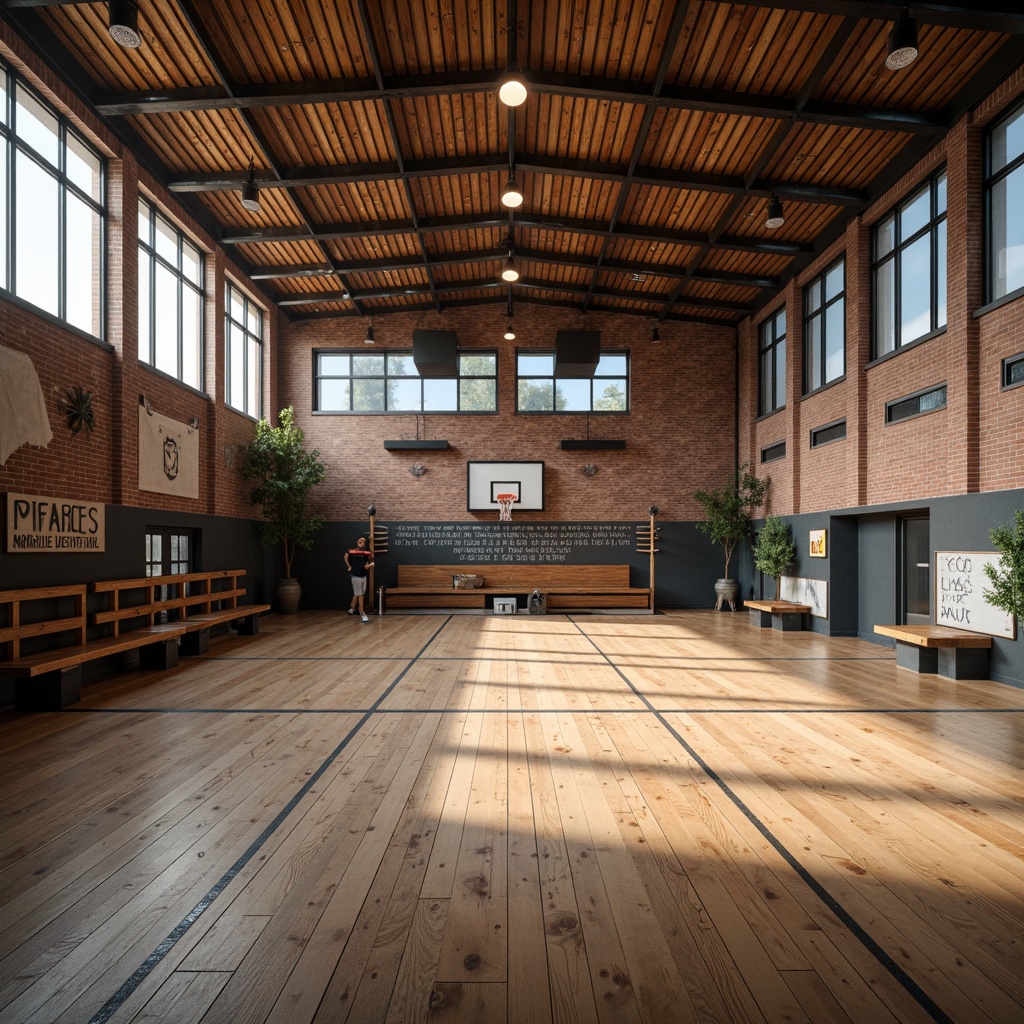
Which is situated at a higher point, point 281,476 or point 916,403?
point 916,403

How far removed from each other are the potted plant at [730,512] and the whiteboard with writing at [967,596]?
4.82m

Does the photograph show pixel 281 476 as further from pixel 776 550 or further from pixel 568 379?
pixel 776 550

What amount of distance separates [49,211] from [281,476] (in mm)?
5288

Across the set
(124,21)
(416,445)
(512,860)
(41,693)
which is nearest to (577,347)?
(416,445)

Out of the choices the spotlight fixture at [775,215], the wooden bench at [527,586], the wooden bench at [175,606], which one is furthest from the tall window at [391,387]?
the spotlight fixture at [775,215]

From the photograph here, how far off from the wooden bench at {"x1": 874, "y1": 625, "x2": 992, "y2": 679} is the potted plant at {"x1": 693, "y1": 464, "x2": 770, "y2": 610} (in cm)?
518

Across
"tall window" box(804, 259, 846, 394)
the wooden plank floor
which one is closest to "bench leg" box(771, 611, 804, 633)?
"tall window" box(804, 259, 846, 394)

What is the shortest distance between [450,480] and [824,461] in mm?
6473

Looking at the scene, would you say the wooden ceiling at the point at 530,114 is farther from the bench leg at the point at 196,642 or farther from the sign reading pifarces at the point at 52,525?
the bench leg at the point at 196,642

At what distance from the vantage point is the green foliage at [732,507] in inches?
455

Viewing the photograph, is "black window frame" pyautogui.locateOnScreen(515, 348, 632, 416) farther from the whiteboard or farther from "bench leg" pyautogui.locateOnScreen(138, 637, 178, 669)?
"bench leg" pyautogui.locateOnScreen(138, 637, 178, 669)

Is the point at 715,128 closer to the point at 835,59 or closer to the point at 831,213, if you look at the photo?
the point at 835,59

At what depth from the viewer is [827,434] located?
9273mm

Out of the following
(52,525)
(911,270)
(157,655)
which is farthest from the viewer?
(911,270)
